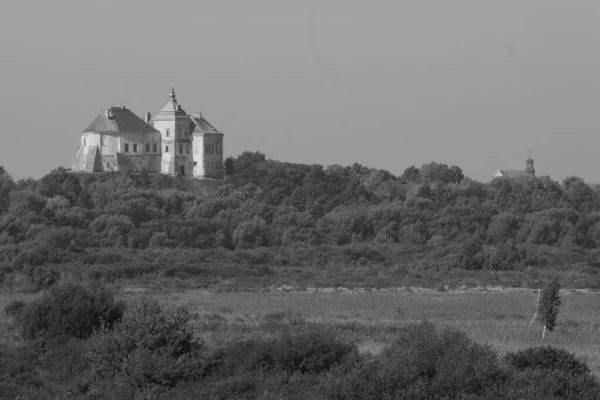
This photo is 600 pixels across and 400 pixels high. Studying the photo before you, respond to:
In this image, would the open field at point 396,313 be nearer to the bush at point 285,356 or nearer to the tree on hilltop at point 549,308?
the tree on hilltop at point 549,308

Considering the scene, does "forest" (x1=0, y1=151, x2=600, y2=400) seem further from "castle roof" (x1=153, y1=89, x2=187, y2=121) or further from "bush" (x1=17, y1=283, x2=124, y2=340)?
"castle roof" (x1=153, y1=89, x2=187, y2=121)

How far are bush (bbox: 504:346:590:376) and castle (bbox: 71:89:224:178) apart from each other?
6093 centimetres

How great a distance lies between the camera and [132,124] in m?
80.0

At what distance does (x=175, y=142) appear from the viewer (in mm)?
79938

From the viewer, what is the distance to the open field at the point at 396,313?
22.0 metres

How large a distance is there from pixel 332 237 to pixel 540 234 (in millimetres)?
10047

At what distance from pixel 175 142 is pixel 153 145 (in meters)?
1.36

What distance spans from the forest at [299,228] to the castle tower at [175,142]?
302 cm

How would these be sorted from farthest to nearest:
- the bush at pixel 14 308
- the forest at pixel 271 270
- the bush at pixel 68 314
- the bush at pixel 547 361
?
the bush at pixel 14 308 < the bush at pixel 68 314 < the bush at pixel 547 361 < the forest at pixel 271 270

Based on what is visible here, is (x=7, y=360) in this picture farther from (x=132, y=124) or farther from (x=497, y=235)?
(x=132, y=124)

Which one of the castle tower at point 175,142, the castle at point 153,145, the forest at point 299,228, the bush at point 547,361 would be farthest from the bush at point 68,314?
the castle tower at point 175,142

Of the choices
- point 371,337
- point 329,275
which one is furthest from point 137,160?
point 371,337

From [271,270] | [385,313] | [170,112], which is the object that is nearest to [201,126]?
[170,112]

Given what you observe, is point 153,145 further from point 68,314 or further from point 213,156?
Answer: point 68,314
